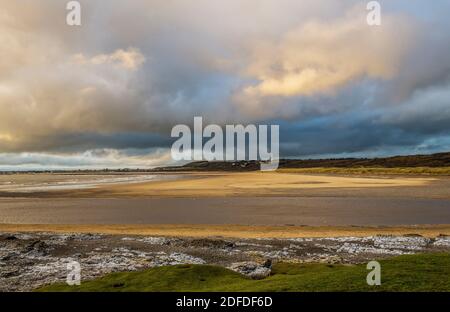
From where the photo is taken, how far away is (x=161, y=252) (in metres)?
21.2

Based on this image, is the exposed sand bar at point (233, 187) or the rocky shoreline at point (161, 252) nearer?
the rocky shoreline at point (161, 252)

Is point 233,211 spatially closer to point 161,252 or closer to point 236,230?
point 236,230

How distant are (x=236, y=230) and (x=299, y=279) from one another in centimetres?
1973

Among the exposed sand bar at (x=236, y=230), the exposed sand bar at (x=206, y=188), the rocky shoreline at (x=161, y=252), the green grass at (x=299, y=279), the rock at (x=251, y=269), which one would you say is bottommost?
the exposed sand bar at (x=236, y=230)

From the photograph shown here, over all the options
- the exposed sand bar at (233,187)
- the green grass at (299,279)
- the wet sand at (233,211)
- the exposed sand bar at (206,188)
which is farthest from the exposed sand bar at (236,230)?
the exposed sand bar at (233,187)

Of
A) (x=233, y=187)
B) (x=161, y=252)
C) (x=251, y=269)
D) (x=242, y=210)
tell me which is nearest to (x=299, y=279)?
(x=251, y=269)

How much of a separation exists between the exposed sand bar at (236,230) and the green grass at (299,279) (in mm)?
13224

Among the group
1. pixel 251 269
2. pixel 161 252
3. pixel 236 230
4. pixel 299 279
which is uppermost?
pixel 299 279

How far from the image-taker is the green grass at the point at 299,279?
30.9 feet

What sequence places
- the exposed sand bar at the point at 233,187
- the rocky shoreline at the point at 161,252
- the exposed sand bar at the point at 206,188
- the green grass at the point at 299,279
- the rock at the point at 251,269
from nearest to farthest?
the green grass at the point at 299,279 < the rock at the point at 251,269 < the rocky shoreline at the point at 161,252 < the exposed sand bar at the point at 206,188 < the exposed sand bar at the point at 233,187

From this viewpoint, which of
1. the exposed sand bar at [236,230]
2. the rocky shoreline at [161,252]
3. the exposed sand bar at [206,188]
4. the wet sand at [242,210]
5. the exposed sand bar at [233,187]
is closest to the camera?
the rocky shoreline at [161,252]

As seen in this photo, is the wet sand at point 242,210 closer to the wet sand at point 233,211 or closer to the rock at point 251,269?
the wet sand at point 233,211

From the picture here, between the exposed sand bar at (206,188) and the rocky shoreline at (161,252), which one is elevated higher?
the rocky shoreline at (161,252)

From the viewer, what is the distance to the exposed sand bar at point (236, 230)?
28.3m
